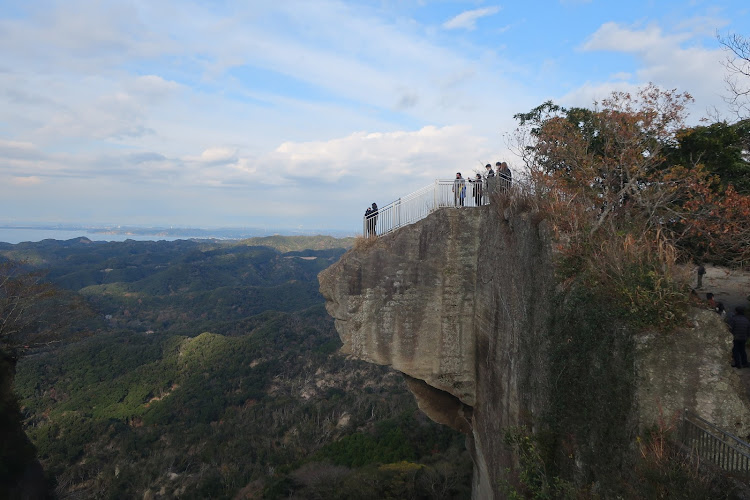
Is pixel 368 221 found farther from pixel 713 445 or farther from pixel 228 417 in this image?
pixel 228 417

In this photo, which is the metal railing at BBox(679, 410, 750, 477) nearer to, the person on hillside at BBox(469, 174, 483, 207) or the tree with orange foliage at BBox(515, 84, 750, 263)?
the tree with orange foliage at BBox(515, 84, 750, 263)

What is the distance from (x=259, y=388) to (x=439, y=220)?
42563 mm

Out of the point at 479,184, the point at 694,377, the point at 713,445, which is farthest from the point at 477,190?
the point at 713,445

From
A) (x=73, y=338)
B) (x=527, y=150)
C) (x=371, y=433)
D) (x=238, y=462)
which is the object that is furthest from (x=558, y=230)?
(x=238, y=462)

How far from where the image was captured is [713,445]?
449 centimetres

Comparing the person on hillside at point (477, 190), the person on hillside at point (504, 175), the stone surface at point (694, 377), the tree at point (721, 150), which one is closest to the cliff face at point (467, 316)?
the person on hillside at point (477, 190)

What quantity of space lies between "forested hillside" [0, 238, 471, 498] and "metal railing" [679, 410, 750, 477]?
1609 centimetres

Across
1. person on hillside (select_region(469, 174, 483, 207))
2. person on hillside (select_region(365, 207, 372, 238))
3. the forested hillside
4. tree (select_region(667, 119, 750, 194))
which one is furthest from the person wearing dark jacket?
the forested hillside

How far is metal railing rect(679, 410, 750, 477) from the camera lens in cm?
420

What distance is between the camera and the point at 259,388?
4828cm

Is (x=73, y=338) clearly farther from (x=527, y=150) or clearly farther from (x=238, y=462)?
(x=527, y=150)

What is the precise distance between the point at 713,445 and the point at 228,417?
144ft

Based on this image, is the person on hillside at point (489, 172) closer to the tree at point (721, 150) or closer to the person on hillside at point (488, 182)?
the person on hillside at point (488, 182)

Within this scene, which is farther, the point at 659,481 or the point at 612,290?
the point at 612,290
